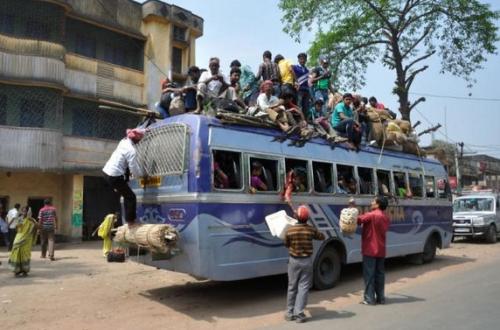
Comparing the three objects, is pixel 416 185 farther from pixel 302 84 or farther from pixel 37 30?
pixel 37 30

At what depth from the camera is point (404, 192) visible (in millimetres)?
10773

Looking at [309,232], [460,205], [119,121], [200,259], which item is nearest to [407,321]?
[309,232]

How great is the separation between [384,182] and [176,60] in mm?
15600

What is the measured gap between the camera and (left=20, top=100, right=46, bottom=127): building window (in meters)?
16.7

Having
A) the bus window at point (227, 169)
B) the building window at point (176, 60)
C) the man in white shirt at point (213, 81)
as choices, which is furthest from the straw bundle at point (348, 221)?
the building window at point (176, 60)

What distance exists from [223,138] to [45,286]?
501 cm

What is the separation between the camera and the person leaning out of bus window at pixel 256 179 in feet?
24.0

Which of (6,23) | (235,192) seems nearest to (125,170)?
(235,192)

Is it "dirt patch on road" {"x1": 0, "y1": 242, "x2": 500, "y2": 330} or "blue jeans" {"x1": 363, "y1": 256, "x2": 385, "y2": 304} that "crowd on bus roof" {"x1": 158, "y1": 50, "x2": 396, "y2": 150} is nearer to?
"blue jeans" {"x1": 363, "y1": 256, "x2": 385, "y2": 304}

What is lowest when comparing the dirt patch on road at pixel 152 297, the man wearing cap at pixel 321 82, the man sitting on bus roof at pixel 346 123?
the dirt patch on road at pixel 152 297

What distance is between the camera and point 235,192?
274 inches

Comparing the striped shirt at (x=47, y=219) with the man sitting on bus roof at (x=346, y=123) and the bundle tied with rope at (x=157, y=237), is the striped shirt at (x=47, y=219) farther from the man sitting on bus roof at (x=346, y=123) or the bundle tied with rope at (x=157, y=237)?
the man sitting on bus roof at (x=346, y=123)

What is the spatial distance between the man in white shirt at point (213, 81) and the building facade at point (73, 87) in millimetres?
7962

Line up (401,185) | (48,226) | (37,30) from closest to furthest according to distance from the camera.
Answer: (401,185)
(48,226)
(37,30)
